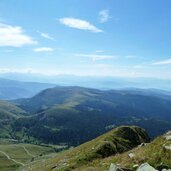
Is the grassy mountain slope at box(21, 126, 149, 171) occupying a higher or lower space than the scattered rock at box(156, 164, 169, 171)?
lower

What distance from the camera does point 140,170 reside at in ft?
74.7

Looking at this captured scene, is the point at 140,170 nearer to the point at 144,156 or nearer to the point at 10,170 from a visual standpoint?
the point at 144,156

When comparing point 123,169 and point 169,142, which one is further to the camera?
point 169,142

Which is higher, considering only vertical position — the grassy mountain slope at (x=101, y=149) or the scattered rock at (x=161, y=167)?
the scattered rock at (x=161, y=167)

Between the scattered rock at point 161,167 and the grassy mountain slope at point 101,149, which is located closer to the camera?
the scattered rock at point 161,167

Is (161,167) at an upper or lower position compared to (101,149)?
upper

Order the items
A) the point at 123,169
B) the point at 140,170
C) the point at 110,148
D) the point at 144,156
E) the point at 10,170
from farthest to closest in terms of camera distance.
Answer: the point at 10,170, the point at 110,148, the point at 144,156, the point at 123,169, the point at 140,170

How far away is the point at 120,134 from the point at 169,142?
54154mm

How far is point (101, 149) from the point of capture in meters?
58.1

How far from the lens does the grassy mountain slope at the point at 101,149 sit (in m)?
51.1

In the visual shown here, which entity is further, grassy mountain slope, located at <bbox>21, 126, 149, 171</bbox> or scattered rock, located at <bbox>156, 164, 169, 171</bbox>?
grassy mountain slope, located at <bbox>21, 126, 149, 171</bbox>

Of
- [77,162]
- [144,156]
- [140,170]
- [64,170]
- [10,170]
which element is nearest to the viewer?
[140,170]

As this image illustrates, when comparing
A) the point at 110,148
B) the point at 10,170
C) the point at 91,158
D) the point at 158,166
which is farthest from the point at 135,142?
the point at 10,170

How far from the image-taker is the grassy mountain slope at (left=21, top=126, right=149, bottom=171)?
5114cm
